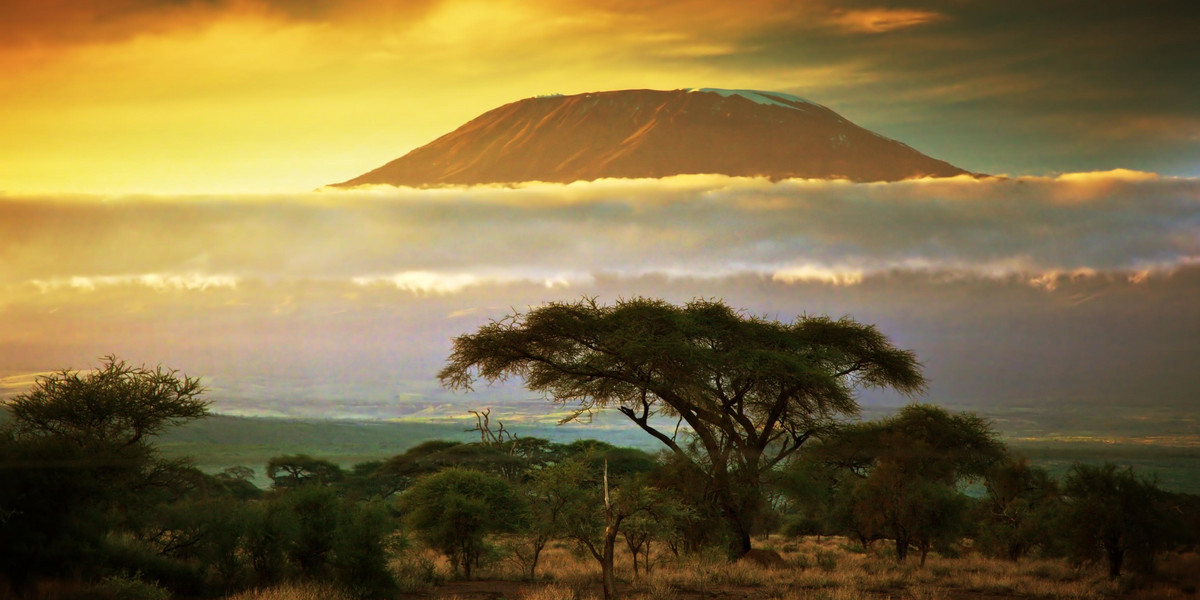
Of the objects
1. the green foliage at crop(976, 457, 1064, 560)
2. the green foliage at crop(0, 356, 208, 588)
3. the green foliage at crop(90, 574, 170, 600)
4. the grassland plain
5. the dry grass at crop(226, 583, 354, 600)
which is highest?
the green foliage at crop(0, 356, 208, 588)

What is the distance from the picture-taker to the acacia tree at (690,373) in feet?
101

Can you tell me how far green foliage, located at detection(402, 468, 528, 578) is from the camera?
95.5 feet

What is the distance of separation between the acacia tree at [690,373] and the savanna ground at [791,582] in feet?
11.4

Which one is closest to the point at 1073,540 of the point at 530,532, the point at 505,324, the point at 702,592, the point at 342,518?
the point at 702,592

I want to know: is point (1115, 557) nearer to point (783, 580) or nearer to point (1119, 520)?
point (1119, 520)

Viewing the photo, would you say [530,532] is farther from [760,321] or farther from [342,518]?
[760,321]

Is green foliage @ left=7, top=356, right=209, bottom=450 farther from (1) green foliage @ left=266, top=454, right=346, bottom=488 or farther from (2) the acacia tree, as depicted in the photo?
(1) green foliage @ left=266, top=454, right=346, bottom=488

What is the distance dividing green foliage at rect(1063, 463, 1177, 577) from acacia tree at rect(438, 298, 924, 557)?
6919mm

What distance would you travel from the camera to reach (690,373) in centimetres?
3034

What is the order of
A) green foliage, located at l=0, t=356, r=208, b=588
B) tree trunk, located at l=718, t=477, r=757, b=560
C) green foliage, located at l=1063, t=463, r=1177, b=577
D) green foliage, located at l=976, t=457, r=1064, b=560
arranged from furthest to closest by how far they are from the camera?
1. green foliage, located at l=976, t=457, r=1064, b=560
2. tree trunk, located at l=718, t=477, r=757, b=560
3. green foliage, located at l=1063, t=463, r=1177, b=577
4. green foliage, located at l=0, t=356, r=208, b=588

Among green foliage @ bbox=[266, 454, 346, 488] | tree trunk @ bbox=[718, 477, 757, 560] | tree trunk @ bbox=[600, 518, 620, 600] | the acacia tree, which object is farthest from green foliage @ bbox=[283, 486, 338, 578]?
green foliage @ bbox=[266, 454, 346, 488]

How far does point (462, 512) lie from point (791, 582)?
363 inches

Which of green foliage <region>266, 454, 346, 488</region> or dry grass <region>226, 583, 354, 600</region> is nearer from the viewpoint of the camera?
dry grass <region>226, 583, 354, 600</region>

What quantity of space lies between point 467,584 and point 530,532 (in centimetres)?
213
